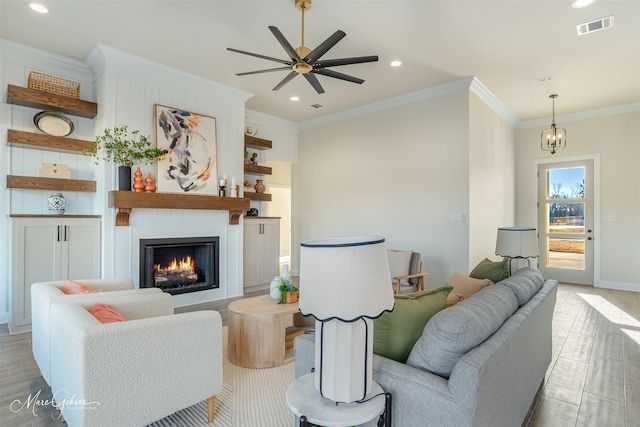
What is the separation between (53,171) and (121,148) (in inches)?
31.4

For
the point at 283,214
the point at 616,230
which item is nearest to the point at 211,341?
the point at 616,230

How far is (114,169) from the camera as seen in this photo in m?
3.95

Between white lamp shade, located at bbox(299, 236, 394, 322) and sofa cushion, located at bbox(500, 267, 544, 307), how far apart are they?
1.25 meters

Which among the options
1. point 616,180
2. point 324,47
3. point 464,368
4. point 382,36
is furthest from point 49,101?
point 616,180

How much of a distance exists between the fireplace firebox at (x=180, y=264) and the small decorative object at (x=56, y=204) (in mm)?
901

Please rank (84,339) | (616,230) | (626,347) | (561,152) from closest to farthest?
(84,339) < (626,347) < (616,230) < (561,152)

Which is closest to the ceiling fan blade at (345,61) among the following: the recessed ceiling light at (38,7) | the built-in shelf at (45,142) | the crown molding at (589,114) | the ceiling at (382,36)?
the ceiling at (382,36)

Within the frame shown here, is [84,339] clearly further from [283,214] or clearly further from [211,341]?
[283,214]

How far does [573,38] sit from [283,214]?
7.51 m

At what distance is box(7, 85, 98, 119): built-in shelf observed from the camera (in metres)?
3.53

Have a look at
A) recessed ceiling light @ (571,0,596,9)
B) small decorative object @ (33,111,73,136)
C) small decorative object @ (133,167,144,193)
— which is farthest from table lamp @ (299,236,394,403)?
small decorative object @ (33,111,73,136)

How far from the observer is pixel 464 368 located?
1238 mm

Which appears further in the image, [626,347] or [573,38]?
[573,38]

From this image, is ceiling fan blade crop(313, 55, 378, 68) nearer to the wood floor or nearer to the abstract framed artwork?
the abstract framed artwork
